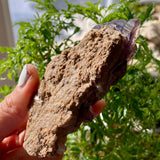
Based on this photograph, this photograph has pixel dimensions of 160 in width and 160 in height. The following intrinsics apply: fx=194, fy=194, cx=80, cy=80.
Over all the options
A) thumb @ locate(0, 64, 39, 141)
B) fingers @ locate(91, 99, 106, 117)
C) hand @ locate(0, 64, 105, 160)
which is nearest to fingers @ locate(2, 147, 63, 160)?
hand @ locate(0, 64, 105, 160)

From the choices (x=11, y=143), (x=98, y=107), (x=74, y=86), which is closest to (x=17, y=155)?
(x=11, y=143)

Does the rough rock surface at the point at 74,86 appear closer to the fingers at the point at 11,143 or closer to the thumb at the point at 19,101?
the thumb at the point at 19,101

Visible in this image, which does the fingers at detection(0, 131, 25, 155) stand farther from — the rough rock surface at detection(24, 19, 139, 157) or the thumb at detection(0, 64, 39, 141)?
the rough rock surface at detection(24, 19, 139, 157)

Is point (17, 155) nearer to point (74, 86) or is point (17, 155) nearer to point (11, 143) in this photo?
point (11, 143)

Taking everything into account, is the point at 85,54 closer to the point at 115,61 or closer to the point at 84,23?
the point at 115,61

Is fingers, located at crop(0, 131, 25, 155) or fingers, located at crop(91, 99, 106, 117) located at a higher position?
fingers, located at crop(91, 99, 106, 117)

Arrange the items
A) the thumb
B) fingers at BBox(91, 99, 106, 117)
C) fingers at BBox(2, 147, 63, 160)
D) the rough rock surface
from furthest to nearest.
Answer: fingers at BBox(2, 147, 63, 160) → fingers at BBox(91, 99, 106, 117) → the thumb → the rough rock surface

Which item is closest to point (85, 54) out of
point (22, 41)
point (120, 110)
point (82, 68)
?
point (82, 68)

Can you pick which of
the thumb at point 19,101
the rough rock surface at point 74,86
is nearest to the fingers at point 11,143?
the thumb at point 19,101
